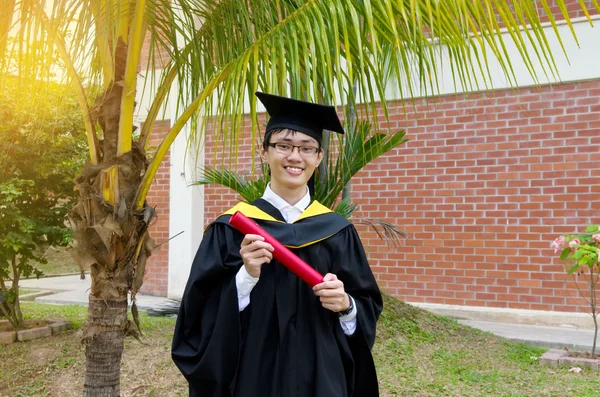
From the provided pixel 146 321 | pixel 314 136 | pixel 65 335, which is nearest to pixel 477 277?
pixel 146 321

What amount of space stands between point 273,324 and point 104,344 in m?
1.83

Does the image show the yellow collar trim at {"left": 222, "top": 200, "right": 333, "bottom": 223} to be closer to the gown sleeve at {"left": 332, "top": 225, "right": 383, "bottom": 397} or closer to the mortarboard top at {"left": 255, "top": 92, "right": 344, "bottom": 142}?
the gown sleeve at {"left": 332, "top": 225, "right": 383, "bottom": 397}

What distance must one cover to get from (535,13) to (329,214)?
120 centimetres

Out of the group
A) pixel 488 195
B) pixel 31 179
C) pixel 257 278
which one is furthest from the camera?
pixel 488 195

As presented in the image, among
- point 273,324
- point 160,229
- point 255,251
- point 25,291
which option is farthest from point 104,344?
point 25,291

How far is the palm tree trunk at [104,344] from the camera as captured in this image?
12.0 ft

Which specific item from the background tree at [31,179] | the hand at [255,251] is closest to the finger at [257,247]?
the hand at [255,251]

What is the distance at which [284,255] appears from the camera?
2080 millimetres

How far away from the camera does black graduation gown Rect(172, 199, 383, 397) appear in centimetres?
222

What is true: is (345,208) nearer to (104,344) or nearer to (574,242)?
(574,242)

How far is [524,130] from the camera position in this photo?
7.49m

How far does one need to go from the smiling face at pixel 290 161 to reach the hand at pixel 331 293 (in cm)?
42

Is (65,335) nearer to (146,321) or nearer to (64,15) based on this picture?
(146,321)

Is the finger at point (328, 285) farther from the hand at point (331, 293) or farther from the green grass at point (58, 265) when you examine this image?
the green grass at point (58, 265)
